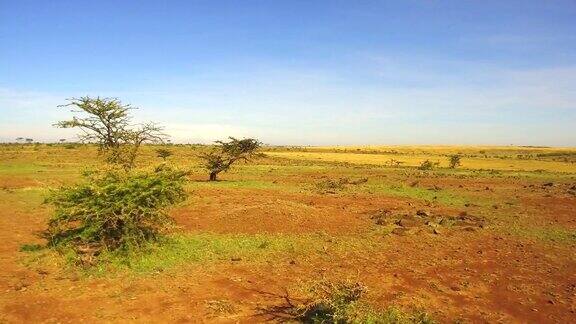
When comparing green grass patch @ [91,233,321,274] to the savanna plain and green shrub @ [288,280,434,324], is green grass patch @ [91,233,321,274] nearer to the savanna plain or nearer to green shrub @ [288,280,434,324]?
the savanna plain

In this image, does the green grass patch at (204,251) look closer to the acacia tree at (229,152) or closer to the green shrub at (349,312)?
the green shrub at (349,312)

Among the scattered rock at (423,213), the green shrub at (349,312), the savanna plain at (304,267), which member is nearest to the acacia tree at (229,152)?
the savanna plain at (304,267)

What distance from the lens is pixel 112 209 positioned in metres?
12.2

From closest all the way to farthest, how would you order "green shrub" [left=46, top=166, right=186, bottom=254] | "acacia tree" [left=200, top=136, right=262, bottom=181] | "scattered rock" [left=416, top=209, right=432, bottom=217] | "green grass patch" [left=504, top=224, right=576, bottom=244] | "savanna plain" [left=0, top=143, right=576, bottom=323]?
"savanna plain" [left=0, top=143, right=576, bottom=323] → "green shrub" [left=46, top=166, right=186, bottom=254] → "green grass patch" [left=504, top=224, right=576, bottom=244] → "scattered rock" [left=416, top=209, right=432, bottom=217] → "acacia tree" [left=200, top=136, right=262, bottom=181]

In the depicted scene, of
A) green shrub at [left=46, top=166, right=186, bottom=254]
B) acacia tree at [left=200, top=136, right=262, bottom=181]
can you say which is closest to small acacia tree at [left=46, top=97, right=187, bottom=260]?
green shrub at [left=46, top=166, right=186, bottom=254]

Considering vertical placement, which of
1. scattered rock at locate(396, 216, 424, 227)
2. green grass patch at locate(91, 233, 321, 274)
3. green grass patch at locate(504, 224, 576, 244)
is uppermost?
scattered rock at locate(396, 216, 424, 227)

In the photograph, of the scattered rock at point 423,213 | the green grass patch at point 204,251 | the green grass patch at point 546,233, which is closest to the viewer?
the green grass patch at point 204,251

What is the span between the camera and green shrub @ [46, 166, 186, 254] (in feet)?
39.8

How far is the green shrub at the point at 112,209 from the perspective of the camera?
39.8ft

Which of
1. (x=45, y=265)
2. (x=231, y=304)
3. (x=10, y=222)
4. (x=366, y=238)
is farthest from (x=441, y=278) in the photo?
(x=10, y=222)

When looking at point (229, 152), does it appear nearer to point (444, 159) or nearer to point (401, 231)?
point (401, 231)

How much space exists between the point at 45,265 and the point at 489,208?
1837cm

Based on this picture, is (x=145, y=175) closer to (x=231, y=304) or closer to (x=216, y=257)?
(x=216, y=257)

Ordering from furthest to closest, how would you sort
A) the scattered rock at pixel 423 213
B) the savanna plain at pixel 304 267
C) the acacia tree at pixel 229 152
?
the acacia tree at pixel 229 152 → the scattered rock at pixel 423 213 → the savanna plain at pixel 304 267
